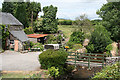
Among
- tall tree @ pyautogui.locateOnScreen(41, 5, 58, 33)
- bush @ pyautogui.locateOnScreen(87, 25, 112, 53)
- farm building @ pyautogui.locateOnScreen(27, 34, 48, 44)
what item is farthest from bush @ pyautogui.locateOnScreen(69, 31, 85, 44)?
tall tree @ pyautogui.locateOnScreen(41, 5, 58, 33)

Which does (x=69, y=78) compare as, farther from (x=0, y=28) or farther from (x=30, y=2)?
(x=30, y=2)

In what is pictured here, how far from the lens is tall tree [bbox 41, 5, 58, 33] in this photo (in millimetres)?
34750

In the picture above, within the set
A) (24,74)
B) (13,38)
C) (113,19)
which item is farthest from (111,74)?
(113,19)

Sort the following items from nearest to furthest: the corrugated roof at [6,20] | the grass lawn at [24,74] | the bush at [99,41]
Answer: the grass lawn at [24,74], the bush at [99,41], the corrugated roof at [6,20]

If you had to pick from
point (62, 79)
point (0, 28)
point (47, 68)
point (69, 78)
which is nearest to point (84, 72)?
point (69, 78)

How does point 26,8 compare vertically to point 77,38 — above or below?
above

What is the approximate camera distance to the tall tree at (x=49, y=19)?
34750mm

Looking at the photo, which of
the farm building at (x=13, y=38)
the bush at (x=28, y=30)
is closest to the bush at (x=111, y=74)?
the farm building at (x=13, y=38)

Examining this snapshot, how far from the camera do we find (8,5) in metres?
37.4

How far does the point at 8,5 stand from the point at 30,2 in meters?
5.91

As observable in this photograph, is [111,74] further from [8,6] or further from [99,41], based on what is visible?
[8,6]

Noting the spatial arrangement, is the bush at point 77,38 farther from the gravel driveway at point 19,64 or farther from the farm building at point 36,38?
the gravel driveway at point 19,64

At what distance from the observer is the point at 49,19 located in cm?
3459

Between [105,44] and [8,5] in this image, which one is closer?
[105,44]
